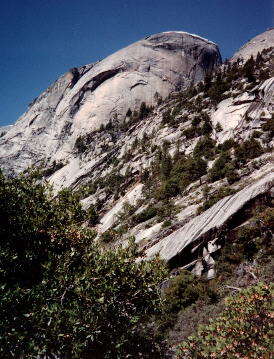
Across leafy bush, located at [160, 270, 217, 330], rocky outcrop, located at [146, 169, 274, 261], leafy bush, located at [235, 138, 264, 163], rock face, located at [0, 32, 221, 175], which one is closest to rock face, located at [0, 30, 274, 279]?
rocky outcrop, located at [146, 169, 274, 261]

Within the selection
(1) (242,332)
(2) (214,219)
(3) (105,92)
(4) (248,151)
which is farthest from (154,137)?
(1) (242,332)

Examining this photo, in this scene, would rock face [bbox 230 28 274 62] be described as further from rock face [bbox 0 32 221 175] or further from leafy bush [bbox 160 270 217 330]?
leafy bush [bbox 160 270 217 330]

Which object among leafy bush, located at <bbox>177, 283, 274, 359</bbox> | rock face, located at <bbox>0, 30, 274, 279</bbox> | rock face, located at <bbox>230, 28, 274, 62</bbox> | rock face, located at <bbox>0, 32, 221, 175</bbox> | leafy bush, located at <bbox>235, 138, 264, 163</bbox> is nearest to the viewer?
leafy bush, located at <bbox>177, 283, 274, 359</bbox>

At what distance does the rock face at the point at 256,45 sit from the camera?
322 feet

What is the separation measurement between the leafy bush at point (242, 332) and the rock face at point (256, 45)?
9899 centimetres

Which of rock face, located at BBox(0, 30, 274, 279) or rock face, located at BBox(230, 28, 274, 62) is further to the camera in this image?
rock face, located at BBox(230, 28, 274, 62)

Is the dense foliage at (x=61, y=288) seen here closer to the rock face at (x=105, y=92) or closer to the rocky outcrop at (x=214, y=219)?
the rocky outcrop at (x=214, y=219)

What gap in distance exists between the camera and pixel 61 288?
33.1ft

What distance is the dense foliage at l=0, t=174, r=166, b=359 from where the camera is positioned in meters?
8.79

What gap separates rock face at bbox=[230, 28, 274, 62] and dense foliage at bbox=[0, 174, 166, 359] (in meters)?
97.1

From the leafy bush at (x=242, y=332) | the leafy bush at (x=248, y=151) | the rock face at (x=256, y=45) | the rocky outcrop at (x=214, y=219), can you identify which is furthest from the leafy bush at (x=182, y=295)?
the rock face at (x=256, y=45)

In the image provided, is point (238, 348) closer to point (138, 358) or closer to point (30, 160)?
point (138, 358)

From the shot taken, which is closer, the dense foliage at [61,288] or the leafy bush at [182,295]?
the dense foliage at [61,288]

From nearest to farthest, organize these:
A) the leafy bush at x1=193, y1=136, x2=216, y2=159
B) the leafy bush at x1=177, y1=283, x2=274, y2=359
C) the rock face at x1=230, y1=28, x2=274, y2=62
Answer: the leafy bush at x1=177, y1=283, x2=274, y2=359
the leafy bush at x1=193, y1=136, x2=216, y2=159
the rock face at x1=230, y1=28, x2=274, y2=62
